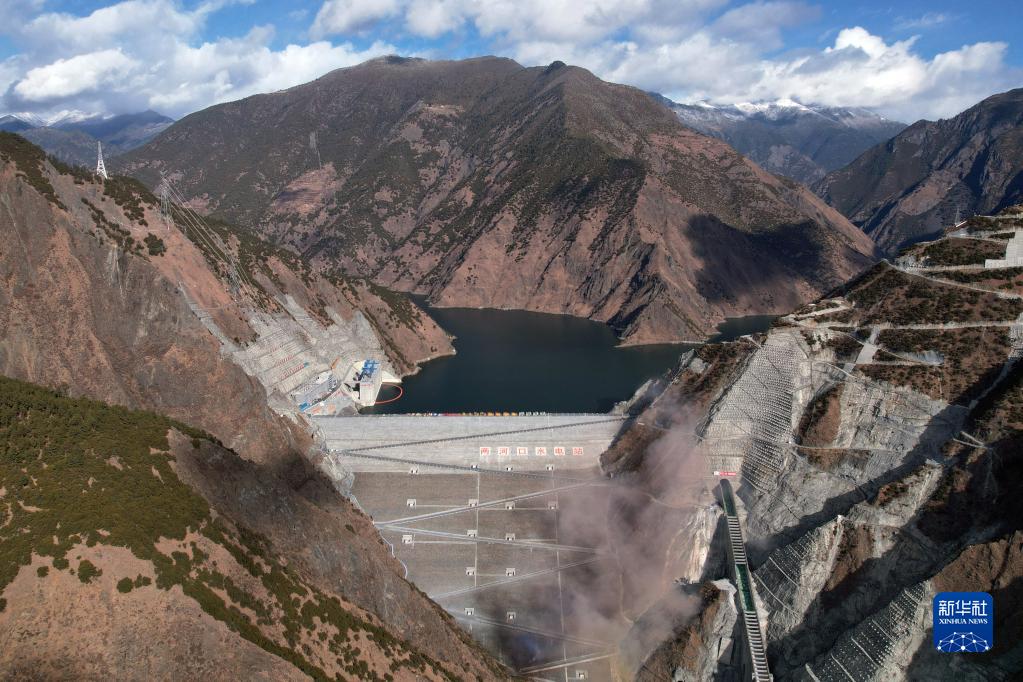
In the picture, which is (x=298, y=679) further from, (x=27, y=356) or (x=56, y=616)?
(x=27, y=356)

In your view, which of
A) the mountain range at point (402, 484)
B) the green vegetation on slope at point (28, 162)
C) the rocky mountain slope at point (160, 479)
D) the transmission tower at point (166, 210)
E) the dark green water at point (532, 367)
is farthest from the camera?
the dark green water at point (532, 367)

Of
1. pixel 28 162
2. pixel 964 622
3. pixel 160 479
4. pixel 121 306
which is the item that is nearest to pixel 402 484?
pixel 121 306

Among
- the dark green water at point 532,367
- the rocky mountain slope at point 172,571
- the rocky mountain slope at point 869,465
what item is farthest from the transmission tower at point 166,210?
the rocky mountain slope at point 869,465

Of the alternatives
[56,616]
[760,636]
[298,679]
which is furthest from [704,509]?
[56,616]

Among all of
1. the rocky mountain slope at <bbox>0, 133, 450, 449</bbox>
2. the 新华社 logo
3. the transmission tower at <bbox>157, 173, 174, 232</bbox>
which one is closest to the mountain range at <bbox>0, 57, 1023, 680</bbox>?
the rocky mountain slope at <bbox>0, 133, 450, 449</bbox>

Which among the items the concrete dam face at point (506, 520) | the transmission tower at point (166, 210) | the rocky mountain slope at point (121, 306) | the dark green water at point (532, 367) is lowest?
the concrete dam face at point (506, 520)

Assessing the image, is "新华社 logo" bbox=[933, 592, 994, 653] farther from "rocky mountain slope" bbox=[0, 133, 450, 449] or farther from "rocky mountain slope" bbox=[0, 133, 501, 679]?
"rocky mountain slope" bbox=[0, 133, 450, 449]

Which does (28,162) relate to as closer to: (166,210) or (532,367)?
(166,210)

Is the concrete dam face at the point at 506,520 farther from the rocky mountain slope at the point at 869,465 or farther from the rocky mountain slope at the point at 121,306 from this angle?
the rocky mountain slope at the point at 121,306
